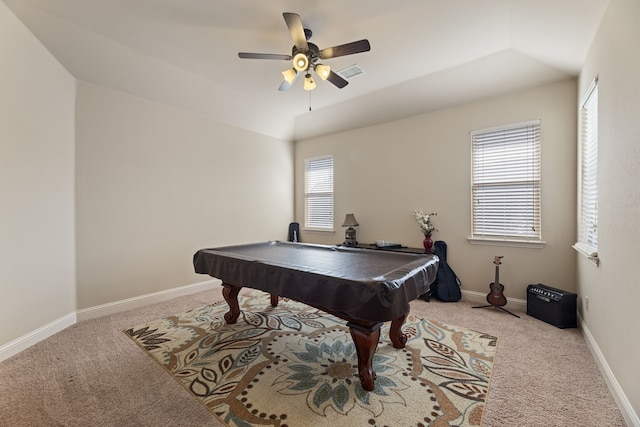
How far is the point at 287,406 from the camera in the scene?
67.7 inches

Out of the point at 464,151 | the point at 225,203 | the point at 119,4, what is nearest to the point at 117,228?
the point at 225,203

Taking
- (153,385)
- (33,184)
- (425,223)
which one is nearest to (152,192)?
(33,184)

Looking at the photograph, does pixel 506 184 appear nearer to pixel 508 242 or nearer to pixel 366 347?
pixel 508 242

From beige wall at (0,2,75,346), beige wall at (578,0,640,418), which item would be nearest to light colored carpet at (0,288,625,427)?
beige wall at (578,0,640,418)

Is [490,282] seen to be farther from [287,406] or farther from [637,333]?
[287,406]

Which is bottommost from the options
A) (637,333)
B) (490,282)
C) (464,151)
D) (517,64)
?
(490,282)

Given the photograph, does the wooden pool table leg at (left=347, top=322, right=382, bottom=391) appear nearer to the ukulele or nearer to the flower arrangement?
the ukulele

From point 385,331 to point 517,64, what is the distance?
→ 3288mm

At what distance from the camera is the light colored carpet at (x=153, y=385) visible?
162 centimetres

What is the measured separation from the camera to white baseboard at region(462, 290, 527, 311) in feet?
11.0

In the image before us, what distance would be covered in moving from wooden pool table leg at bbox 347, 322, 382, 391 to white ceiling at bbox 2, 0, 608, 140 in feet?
8.52

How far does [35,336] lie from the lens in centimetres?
255

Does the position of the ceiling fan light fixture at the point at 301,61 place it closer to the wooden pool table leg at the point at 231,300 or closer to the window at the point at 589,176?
the wooden pool table leg at the point at 231,300

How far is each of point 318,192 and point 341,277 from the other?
386cm
